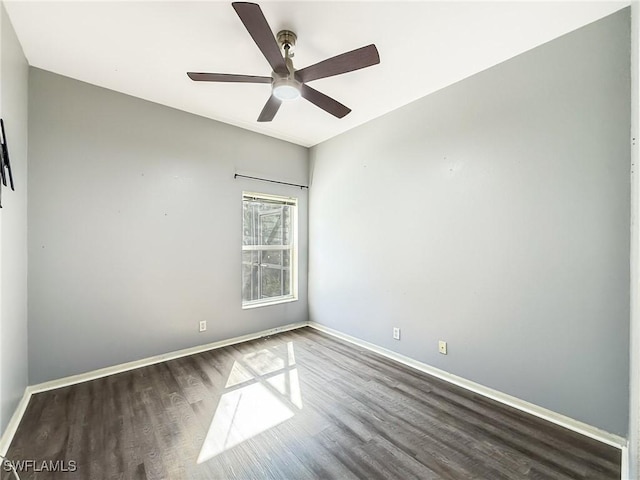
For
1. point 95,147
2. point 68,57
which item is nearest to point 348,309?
point 95,147

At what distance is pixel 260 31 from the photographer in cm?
151

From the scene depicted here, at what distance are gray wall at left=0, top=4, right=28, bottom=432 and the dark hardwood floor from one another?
1.06 feet

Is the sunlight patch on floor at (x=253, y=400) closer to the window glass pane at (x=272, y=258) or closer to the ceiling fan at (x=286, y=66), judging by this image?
the window glass pane at (x=272, y=258)

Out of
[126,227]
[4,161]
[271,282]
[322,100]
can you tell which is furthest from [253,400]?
[322,100]

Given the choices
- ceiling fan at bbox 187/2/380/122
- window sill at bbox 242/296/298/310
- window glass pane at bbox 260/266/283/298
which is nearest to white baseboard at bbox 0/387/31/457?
window sill at bbox 242/296/298/310

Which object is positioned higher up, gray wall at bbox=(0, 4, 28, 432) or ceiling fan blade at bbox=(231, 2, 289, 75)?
ceiling fan blade at bbox=(231, 2, 289, 75)

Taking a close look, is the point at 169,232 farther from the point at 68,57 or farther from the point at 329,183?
the point at 329,183

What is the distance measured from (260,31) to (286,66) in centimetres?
33

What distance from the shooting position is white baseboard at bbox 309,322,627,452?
69.2 inches

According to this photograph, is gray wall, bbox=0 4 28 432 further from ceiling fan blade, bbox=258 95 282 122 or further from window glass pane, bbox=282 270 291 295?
window glass pane, bbox=282 270 291 295

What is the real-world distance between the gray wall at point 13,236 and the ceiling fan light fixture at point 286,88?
5.24ft

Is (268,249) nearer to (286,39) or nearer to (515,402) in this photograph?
(286,39)

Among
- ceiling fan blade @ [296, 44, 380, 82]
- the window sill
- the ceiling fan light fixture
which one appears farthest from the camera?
the window sill

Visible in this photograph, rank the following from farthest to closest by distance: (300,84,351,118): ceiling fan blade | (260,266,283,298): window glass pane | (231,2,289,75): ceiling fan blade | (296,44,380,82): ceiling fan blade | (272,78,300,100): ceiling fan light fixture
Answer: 1. (260,266,283,298): window glass pane
2. (300,84,351,118): ceiling fan blade
3. (272,78,300,100): ceiling fan light fixture
4. (296,44,380,82): ceiling fan blade
5. (231,2,289,75): ceiling fan blade
